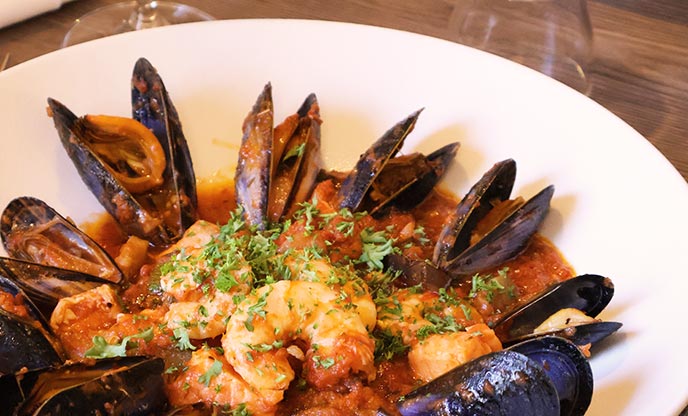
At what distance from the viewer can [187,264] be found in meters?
2.43

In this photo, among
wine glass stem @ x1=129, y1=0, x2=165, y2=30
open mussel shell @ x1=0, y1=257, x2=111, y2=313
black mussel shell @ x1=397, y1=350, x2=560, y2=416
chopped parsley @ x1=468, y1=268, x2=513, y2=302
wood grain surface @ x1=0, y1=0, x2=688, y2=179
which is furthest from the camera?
wine glass stem @ x1=129, y1=0, x2=165, y2=30

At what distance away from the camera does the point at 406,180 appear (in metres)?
2.92

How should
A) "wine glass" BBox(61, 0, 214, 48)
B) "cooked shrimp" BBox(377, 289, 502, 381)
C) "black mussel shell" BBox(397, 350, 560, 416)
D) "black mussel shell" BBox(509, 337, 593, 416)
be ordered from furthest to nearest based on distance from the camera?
1. "wine glass" BBox(61, 0, 214, 48)
2. "cooked shrimp" BBox(377, 289, 502, 381)
3. "black mussel shell" BBox(509, 337, 593, 416)
4. "black mussel shell" BBox(397, 350, 560, 416)

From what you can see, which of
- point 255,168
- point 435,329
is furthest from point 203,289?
point 435,329

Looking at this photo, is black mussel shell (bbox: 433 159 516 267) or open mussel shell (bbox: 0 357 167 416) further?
black mussel shell (bbox: 433 159 516 267)

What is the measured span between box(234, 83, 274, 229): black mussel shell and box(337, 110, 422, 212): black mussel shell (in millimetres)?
319

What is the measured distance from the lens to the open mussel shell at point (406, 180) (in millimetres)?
2873

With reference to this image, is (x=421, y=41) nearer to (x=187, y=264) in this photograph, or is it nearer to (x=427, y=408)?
(x=187, y=264)

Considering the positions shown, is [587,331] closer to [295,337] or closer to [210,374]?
[295,337]

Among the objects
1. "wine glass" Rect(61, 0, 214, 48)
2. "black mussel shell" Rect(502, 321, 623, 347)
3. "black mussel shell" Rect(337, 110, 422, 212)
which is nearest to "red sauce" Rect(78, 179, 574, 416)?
"black mussel shell" Rect(337, 110, 422, 212)

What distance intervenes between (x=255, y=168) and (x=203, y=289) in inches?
26.0

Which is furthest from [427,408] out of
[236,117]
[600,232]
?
[236,117]

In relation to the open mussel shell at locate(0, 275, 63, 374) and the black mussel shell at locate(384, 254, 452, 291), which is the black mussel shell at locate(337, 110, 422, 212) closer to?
the black mussel shell at locate(384, 254, 452, 291)

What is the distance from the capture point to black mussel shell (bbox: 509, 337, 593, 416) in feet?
6.12
